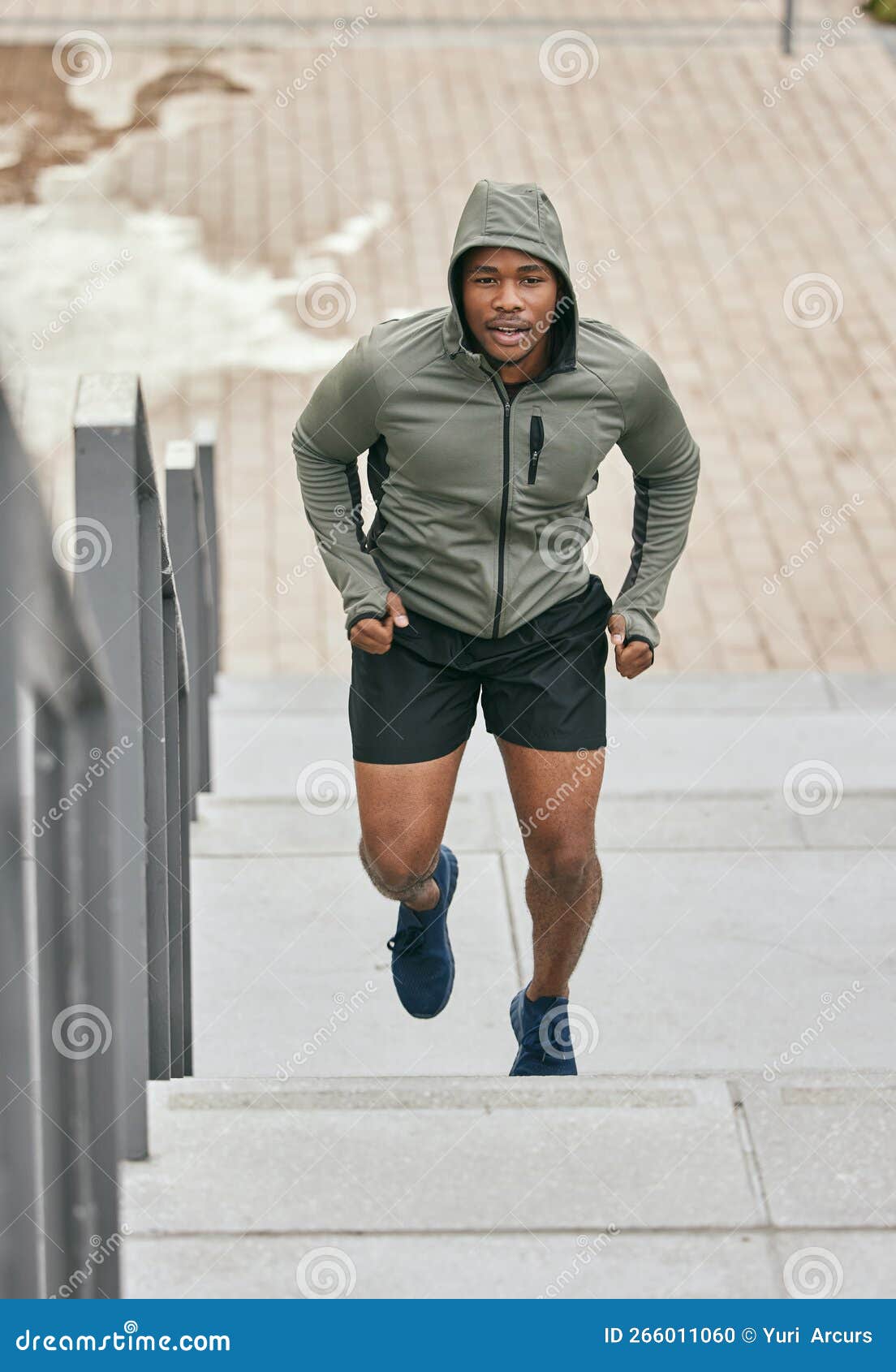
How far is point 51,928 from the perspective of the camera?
178cm

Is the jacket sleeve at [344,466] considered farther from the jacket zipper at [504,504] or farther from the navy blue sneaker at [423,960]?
the navy blue sneaker at [423,960]

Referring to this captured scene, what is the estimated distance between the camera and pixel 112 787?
195 centimetres

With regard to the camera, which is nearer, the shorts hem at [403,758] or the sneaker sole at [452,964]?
the shorts hem at [403,758]

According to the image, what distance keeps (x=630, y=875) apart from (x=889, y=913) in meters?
0.63

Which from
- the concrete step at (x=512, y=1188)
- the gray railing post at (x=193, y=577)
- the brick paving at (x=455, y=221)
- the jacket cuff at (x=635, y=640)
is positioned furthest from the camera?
the brick paving at (x=455, y=221)

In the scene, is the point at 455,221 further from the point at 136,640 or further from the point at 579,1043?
the point at 136,640

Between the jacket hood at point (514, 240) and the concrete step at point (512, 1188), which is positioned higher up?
the jacket hood at point (514, 240)

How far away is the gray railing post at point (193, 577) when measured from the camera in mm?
4660

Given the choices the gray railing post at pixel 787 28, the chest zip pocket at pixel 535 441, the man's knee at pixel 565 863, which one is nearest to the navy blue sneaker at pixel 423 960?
the man's knee at pixel 565 863

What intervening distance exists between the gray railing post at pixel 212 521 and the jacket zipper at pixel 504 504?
6.99 feet

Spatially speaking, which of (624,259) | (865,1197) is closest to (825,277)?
(624,259)

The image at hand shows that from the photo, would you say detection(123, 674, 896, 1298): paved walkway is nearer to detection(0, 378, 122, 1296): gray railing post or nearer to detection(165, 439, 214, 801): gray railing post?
detection(165, 439, 214, 801): gray railing post

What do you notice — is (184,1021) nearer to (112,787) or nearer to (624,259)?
(112,787)

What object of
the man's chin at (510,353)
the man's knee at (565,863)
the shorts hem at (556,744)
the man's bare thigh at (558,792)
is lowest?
the man's knee at (565,863)
